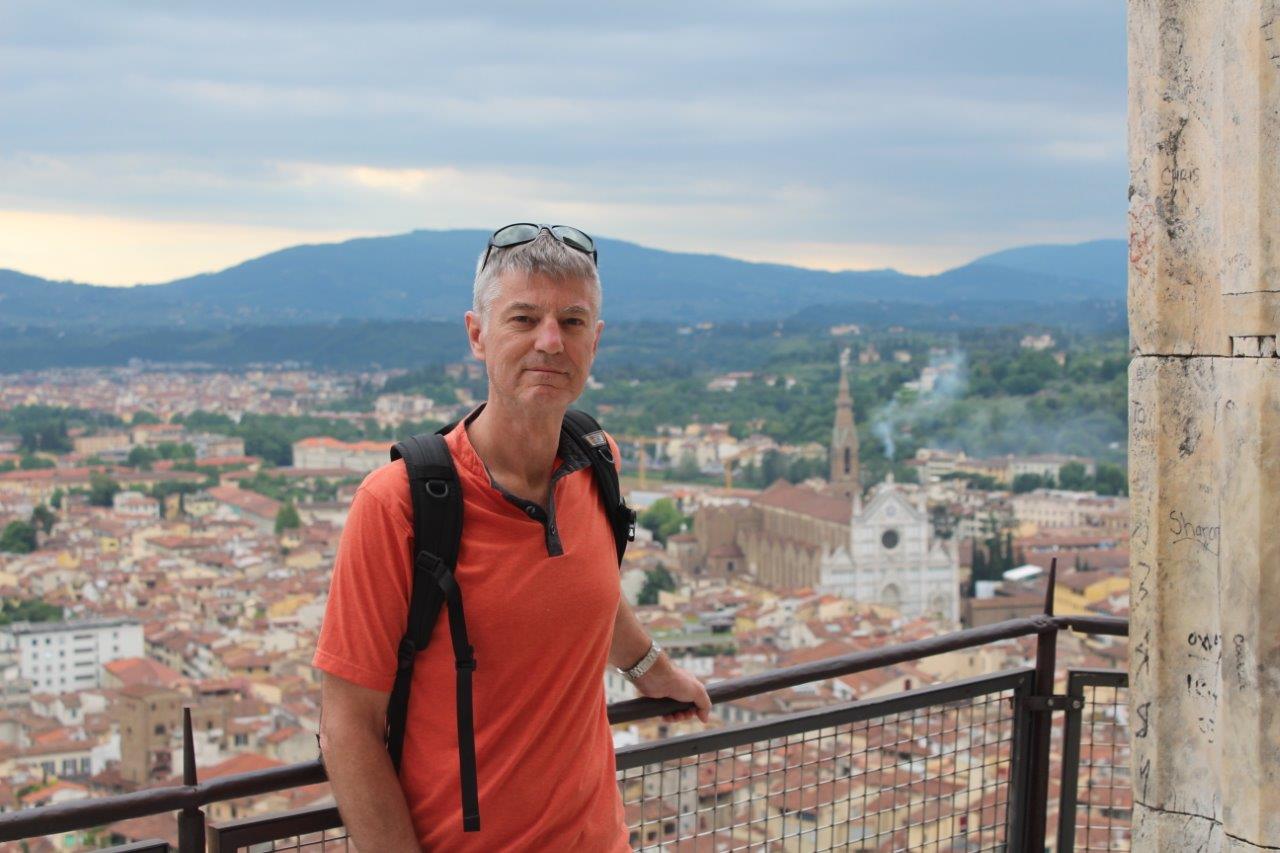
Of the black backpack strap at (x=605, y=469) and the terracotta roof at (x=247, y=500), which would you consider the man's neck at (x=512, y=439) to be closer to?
the black backpack strap at (x=605, y=469)

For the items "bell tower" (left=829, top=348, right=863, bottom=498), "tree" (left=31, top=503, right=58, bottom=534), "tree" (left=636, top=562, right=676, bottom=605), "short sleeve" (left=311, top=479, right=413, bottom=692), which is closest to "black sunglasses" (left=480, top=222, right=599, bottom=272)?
"short sleeve" (left=311, top=479, right=413, bottom=692)

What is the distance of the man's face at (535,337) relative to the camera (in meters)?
1.36

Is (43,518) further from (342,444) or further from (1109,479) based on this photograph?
(1109,479)

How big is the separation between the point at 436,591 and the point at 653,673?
45 cm

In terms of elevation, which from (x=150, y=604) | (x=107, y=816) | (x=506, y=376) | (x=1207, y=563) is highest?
(x=506, y=376)

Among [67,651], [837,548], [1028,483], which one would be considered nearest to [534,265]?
[67,651]

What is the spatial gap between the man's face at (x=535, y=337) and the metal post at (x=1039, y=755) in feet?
3.36

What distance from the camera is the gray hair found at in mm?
1364

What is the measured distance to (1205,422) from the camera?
1.50 meters

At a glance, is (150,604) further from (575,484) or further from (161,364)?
(161,364)

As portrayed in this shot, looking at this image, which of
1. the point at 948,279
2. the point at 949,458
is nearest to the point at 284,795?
the point at 949,458

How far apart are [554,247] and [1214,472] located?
677mm

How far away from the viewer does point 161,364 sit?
86812mm

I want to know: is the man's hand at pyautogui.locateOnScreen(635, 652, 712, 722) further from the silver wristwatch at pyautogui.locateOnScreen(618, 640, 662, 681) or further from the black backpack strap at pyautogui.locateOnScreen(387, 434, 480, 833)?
the black backpack strap at pyautogui.locateOnScreen(387, 434, 480, 833)
